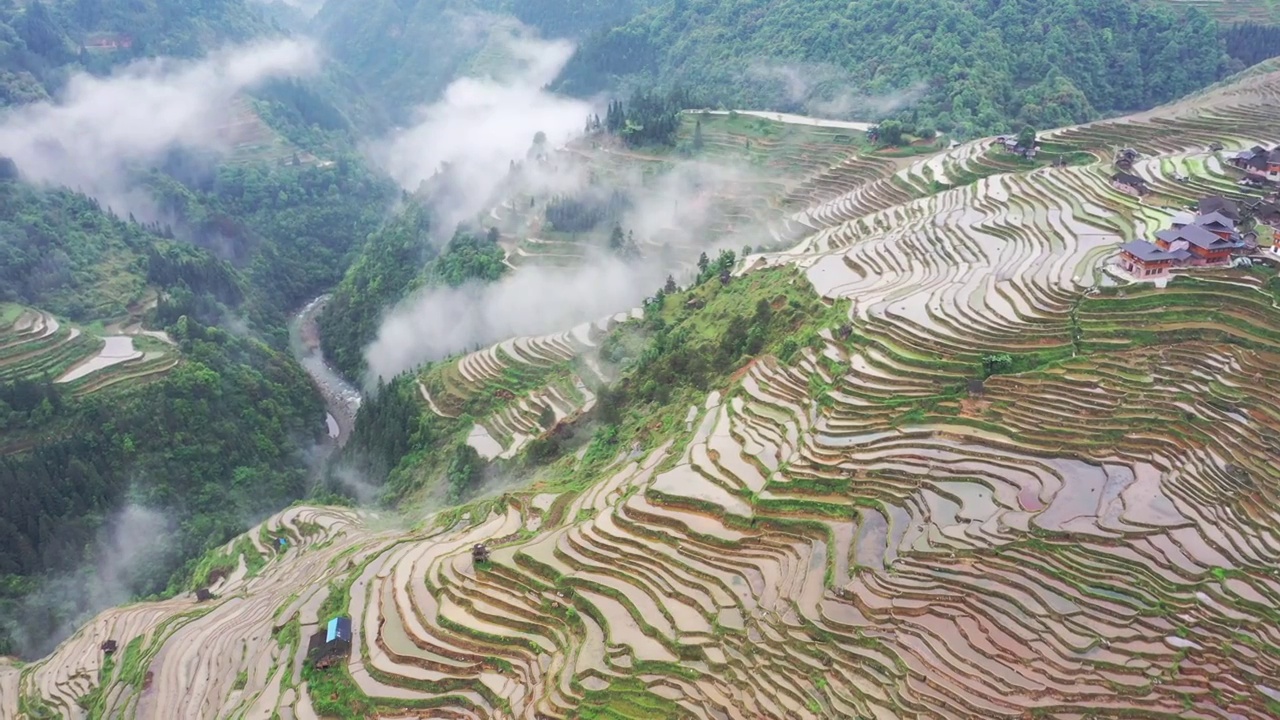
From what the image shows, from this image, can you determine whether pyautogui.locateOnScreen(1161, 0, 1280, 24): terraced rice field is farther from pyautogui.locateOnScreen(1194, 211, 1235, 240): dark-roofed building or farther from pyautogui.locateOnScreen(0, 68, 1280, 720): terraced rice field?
pyautogui.locateOnScreen(1194, 211, 1235, 240): dark-roofed building

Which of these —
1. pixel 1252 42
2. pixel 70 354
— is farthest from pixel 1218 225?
pixel 70 354

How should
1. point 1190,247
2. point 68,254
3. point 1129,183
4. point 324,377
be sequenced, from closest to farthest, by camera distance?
point 1190,247
point 1129,183
point 68,254
point 324,377

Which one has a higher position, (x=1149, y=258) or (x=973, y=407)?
(x=1149, y=258)

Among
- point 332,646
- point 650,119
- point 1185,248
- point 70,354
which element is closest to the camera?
→ point 332,646

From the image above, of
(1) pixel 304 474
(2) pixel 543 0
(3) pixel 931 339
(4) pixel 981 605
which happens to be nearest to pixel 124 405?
(1) pixel 304 474

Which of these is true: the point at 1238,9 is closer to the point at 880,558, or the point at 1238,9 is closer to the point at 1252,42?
the point at 1252,42

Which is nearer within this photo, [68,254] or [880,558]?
[880,558]
